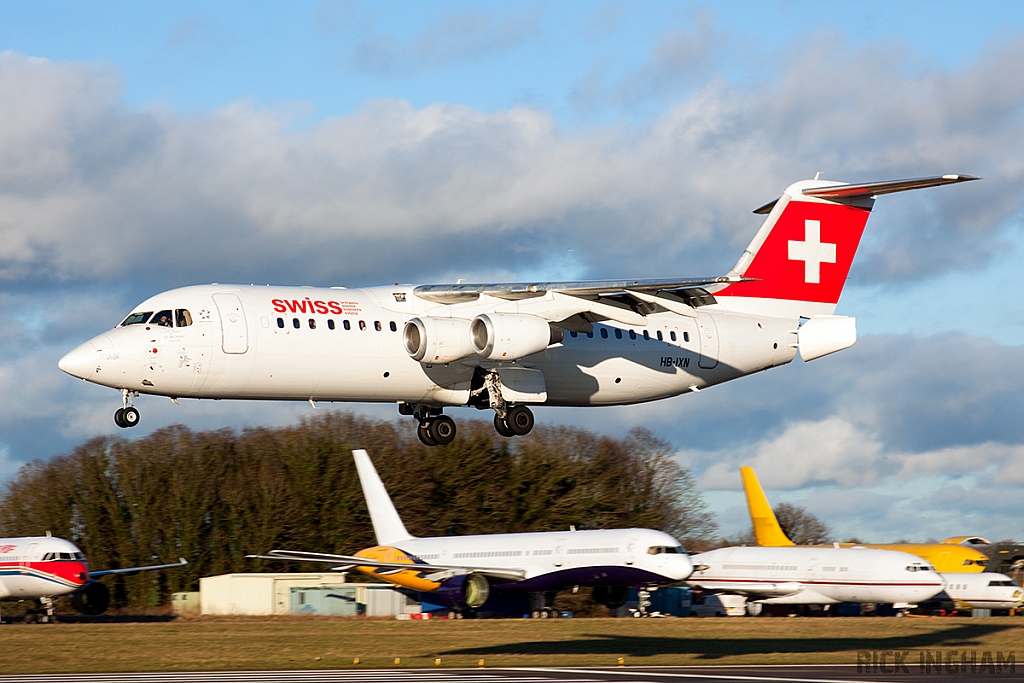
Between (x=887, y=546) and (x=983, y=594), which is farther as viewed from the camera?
(x=887, y=546)

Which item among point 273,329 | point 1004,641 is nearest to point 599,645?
point 1004,641

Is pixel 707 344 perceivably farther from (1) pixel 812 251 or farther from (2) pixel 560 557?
(2) pixel 560 557

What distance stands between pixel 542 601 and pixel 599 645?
1247cm

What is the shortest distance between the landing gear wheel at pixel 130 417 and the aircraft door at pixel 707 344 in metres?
12.5

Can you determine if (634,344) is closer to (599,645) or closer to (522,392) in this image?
(522,392)

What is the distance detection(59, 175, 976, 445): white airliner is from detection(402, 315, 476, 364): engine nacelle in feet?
0.09

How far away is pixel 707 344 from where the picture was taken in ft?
99.0

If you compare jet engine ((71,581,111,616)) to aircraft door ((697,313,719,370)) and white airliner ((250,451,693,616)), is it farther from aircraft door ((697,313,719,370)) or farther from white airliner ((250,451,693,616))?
aircraft door ((697,313,719,370))

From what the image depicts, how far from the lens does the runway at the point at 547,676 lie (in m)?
27.4

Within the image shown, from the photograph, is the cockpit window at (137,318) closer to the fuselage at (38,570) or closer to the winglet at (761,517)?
the fuselage at (38,570)

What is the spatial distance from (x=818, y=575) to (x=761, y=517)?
35.3 feet

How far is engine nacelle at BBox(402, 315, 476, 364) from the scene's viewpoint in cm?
2573

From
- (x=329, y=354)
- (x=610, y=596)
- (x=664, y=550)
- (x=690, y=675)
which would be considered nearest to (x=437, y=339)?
(x=329, y=354)

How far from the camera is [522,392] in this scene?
1078 inches
